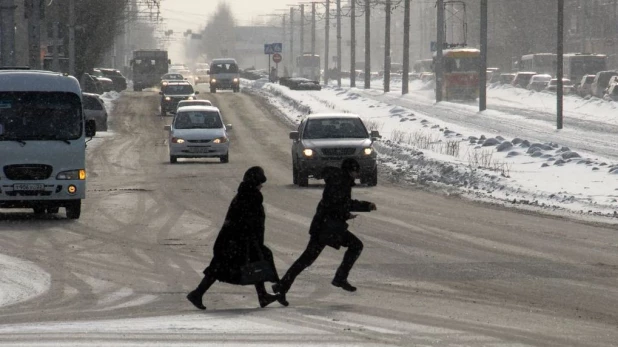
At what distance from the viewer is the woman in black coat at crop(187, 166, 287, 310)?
11883 millimetres

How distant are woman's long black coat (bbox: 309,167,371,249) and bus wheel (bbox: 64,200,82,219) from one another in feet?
33.8

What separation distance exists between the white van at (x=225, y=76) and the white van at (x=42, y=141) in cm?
6826

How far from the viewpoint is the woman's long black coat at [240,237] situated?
1193cm

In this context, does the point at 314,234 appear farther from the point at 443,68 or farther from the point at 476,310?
the point at 443,68

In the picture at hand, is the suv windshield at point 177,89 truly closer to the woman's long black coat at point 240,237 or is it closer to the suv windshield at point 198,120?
the suv windshield at point 198,120

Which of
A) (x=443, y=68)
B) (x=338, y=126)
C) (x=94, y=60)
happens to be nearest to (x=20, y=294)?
(x=338, y=126)

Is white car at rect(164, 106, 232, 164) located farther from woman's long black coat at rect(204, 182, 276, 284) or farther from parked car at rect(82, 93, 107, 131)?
woman's long black coat at rect(204, 182, 276, 284)

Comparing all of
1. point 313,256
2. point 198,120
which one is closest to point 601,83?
point 198,120

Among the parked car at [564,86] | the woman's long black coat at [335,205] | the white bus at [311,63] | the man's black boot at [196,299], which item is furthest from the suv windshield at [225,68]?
the man's black boot at [196,299]

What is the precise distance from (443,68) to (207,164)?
139 ft

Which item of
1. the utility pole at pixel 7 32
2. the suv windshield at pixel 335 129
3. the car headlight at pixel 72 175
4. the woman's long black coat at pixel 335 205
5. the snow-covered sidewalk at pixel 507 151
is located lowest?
the snow-covered sidewalk at pixel 507 151

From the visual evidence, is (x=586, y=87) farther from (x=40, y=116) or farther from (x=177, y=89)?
(x=40, y=116)

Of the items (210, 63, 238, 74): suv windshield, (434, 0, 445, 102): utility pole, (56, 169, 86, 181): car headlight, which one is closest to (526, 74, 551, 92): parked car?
(434, 0, 445, 102): utility pole

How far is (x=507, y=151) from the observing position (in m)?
36.9
